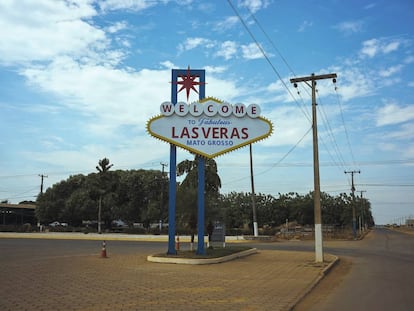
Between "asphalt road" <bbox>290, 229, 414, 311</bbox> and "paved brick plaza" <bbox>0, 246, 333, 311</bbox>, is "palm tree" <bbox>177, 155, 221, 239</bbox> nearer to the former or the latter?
"paved brick plaza" <bbox>0, 246, 333, 311</bbox>

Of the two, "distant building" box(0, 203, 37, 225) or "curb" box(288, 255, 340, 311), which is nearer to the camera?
"curb" box(288, 255, 340, 311)

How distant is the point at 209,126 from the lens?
2036 centimetres

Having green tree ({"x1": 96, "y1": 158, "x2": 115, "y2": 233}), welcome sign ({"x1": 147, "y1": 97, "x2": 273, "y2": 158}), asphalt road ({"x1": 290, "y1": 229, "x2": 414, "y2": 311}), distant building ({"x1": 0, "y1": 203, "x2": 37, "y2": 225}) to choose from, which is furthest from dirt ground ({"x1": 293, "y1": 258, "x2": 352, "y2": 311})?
distant building ({"x1": 0, "y1": 203, "x2": 37, "y2": 225})

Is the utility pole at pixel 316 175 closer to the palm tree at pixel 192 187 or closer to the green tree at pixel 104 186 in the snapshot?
the palm tree at pixel 192 187

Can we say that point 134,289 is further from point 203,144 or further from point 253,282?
point 203,144

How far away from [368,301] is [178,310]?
4445 mm

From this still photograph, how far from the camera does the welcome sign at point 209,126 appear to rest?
66.2 ft

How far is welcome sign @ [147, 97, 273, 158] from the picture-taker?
2019 centimetres

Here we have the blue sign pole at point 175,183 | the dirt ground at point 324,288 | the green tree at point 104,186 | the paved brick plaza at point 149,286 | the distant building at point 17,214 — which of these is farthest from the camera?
the distant building at point 17,214

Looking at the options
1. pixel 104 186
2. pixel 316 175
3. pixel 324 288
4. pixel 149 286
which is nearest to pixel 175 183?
pixel 316 175

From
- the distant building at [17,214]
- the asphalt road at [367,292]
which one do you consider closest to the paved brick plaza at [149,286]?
the asphalt road at [367,292]

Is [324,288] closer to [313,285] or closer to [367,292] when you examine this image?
[313,285]

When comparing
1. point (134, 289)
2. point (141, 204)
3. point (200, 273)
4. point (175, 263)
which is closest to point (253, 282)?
point (200, 273)

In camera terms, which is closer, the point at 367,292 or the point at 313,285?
the point at 367,292
